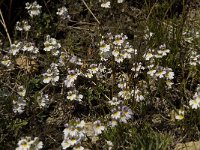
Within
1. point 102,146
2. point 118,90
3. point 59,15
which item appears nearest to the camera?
point 102,146

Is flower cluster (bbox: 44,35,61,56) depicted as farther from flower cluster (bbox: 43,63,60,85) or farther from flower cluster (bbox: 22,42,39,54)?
flower cluster (bbox: 43,63,60,85)

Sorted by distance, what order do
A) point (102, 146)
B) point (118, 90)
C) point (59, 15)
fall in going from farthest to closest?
point (59, 15), point (118, 90), point (102, 146)

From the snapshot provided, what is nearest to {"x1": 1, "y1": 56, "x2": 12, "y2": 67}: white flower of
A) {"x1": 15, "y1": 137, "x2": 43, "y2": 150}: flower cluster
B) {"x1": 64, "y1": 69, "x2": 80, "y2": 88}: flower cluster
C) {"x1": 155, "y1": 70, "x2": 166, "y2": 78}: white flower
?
{"x1": 64, "y1": 69, "x2": 80, "y2": 88}: flower cluster

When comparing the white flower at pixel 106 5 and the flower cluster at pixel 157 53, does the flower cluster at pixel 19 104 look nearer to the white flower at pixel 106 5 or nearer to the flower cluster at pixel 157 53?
the flower cluster at pixel 157 53

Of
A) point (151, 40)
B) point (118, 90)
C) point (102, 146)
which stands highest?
point (151, 40)

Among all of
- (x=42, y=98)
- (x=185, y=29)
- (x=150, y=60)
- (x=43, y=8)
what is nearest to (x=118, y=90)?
(x=150, y=60)

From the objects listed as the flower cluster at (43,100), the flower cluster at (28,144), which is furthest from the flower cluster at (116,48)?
the flower cluster at (28,144)

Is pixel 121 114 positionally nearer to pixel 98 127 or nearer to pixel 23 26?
pixel 98 127

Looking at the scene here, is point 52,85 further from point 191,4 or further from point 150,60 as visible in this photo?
point 191,4

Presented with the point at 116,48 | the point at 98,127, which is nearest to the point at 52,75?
the point at 116,48
